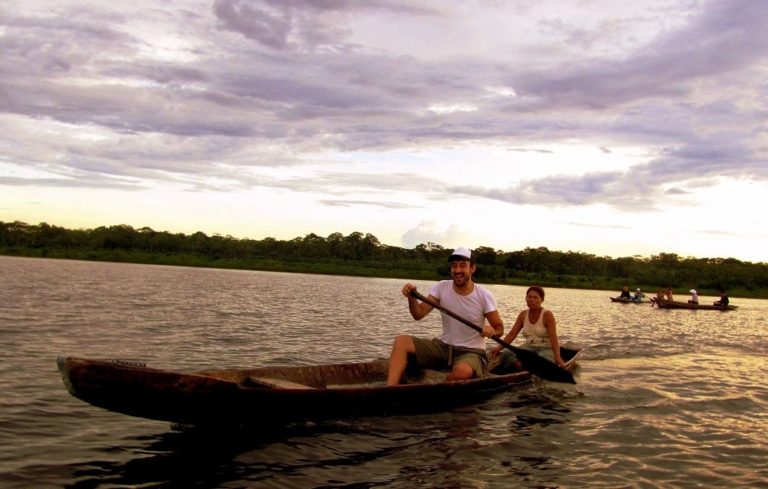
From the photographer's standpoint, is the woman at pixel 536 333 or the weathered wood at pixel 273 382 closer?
the weathered wood at pixel 273 382

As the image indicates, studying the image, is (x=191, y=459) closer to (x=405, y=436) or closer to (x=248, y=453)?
(x=248, y=453)

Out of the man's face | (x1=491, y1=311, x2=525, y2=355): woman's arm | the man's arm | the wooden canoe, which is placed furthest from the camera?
(x1=491, y1=311, x2=525, y2=355): woman's arm

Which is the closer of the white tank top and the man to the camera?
the man

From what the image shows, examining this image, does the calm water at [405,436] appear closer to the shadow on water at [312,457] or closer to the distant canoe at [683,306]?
the shadow on water at [312,457]

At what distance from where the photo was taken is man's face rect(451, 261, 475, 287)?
30.9 ft

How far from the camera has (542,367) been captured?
450 inches

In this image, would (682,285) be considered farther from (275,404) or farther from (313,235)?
(275,404)

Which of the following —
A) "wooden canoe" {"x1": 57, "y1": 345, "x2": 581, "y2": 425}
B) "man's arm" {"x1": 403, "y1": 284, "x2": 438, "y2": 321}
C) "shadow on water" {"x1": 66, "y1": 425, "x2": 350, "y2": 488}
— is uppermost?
"man's arm" {"x1": 403, "y1": 284, "x2": 438, "y2": 321}

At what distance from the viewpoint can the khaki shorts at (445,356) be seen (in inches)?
390

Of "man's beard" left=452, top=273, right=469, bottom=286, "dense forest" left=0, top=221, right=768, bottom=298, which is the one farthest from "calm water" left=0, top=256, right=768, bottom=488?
"dense forest" left=0, top=221, right=768, bottom=298

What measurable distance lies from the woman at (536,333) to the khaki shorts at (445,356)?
1900 millimetres

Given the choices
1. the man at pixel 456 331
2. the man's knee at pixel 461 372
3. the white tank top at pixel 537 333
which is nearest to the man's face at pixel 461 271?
the man at pixel 456 331

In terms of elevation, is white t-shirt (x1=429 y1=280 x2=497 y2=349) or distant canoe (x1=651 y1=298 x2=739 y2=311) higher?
white t-shirt (x1=429 y1=280 x2=497 y2=349)

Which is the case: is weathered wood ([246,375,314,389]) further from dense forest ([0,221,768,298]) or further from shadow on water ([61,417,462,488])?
dense forest ([0,221,768,298])
